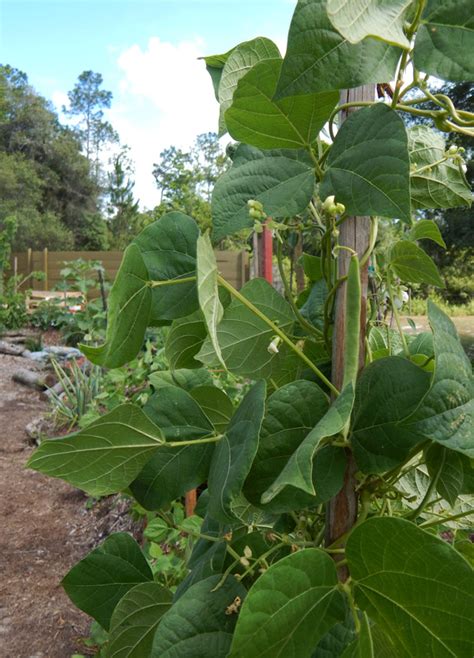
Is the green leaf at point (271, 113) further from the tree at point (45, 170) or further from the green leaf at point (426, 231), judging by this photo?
the tree at point (45, 170)

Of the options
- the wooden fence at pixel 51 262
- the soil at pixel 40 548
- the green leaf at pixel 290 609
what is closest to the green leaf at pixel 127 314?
the green leaf at pixel 290 609

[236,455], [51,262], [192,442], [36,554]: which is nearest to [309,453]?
[236,455]

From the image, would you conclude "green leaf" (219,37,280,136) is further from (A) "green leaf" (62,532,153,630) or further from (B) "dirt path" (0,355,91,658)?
(B) "dirt path" (0,355,91,658)

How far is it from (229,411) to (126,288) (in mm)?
188

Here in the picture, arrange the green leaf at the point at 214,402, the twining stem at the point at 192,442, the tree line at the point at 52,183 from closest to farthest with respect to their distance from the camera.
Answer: the twining stem at the point at 192,442, the green leaf at the point at 214,402, the tree line at the point at 52,183

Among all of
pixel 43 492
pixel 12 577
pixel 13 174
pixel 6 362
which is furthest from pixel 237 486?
pixel 13 174

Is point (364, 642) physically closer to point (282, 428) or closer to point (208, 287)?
point (282, 428)

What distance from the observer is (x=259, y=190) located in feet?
1.54

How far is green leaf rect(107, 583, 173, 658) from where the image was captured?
57 centimetres

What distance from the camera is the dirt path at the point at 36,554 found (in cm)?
213

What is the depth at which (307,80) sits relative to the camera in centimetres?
35

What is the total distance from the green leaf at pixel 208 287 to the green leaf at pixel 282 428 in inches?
2.7

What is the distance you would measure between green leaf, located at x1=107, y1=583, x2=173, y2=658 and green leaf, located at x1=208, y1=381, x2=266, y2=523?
0.18m

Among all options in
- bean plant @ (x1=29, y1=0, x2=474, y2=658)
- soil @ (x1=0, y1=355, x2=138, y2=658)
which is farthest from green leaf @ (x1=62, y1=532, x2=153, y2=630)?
soil @ (x1=0, y1=355, x2=138, y2=658)
